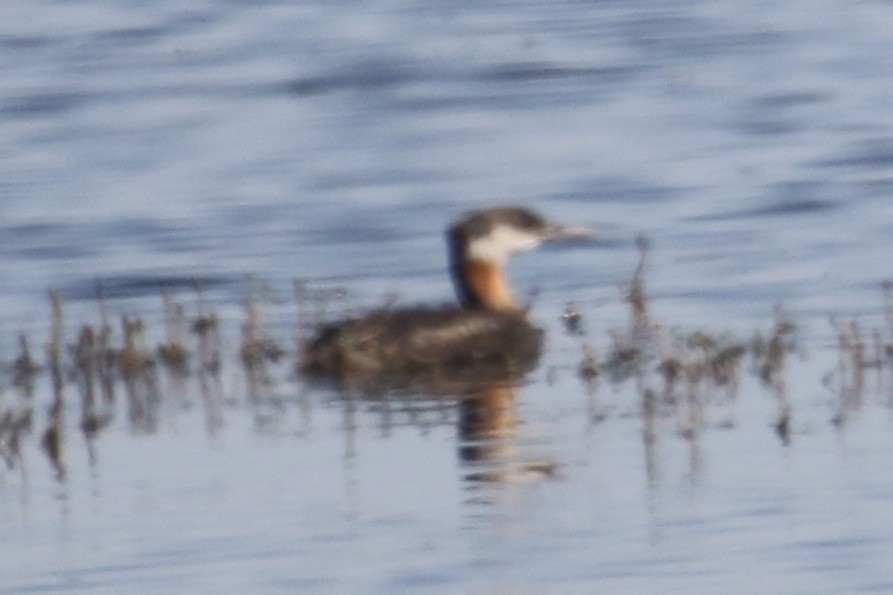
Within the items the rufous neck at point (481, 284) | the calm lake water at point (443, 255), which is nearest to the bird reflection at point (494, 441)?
the calm lake water at point (443, 255)

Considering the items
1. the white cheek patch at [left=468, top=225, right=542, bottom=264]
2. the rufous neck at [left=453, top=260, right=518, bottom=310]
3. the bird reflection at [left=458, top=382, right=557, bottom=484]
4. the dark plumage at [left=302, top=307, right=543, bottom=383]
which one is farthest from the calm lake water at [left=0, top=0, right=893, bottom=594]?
the white cheek patch at [left=468, top=225, right=542, bottom=264]

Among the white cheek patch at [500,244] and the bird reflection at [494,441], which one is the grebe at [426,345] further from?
the bird reflection at [494,441]

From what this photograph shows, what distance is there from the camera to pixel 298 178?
59.8ft

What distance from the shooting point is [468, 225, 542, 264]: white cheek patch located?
1267 centimetres

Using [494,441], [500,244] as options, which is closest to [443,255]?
[500,244]

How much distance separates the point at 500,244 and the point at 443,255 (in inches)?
105

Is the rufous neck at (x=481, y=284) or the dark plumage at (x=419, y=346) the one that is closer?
the dark plumage at (x=419, y=346)

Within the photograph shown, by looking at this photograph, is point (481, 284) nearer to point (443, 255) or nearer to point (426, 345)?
point (426, 345)

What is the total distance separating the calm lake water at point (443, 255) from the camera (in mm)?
8328

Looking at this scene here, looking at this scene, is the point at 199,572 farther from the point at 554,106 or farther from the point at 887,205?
the point at 554,106

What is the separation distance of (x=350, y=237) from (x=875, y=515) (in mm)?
7895

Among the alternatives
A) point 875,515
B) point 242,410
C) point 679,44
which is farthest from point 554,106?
point 875,515

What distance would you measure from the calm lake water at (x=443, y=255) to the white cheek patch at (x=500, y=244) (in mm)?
467

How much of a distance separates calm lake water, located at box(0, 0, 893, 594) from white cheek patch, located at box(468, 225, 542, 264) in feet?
1.53
